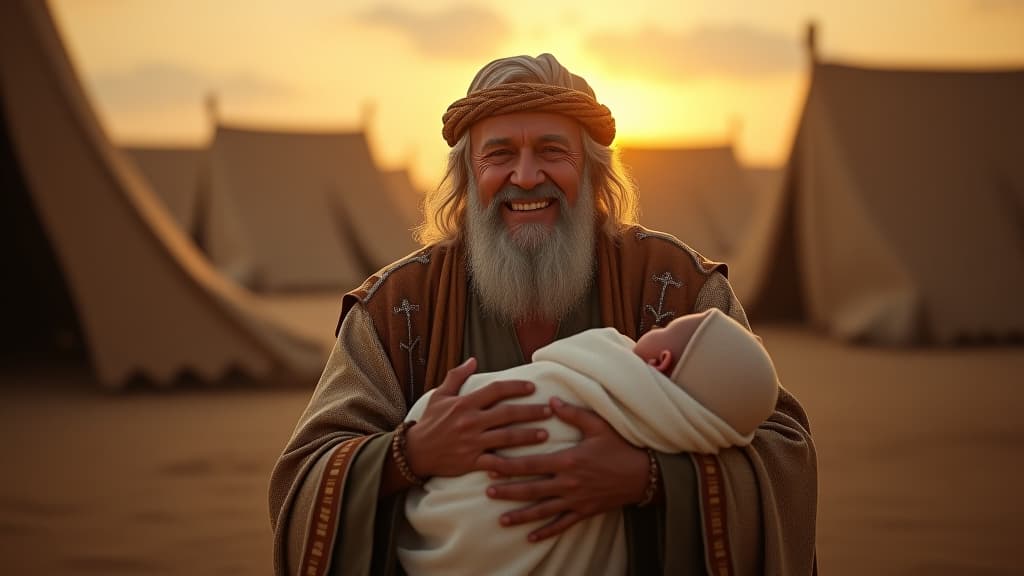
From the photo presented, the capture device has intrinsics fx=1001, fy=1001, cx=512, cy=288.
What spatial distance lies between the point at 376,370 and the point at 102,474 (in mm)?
3391

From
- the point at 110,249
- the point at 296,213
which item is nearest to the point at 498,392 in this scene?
the point at 110,249

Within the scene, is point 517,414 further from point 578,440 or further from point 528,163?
point 528,163

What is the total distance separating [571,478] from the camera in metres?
1.89

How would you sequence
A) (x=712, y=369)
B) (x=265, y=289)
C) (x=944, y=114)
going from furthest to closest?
(x=265, y=289), (x=944, y=114), (x=712, y=369)

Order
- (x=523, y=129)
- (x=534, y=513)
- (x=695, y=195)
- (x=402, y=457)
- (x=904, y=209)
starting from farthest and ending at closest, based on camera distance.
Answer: (x=695, y=195) → (x=904, y=209) → (x=523, y=129) → (x=402, y=457) → (x=534, y=513)

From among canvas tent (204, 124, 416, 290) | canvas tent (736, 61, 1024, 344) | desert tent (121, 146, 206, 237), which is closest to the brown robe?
canvas tent (736, 61, 1024, 344)

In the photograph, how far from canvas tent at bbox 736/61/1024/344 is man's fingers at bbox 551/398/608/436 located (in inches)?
323

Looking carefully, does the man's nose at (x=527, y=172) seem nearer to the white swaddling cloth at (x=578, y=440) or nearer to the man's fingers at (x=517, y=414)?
the white swaddling cloth at (x=578, y=440)

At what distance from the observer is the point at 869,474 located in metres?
4.88

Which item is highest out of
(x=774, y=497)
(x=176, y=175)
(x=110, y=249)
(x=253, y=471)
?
(x=774, y=497)

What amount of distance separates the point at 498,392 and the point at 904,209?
902 centimetres

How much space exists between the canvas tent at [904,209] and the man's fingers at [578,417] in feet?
26.9

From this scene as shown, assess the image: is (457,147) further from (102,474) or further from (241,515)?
(102,474)

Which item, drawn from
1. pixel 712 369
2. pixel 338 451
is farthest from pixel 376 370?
pixel 712 369
